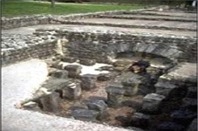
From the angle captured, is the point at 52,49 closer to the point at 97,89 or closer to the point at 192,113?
the point at 97,89

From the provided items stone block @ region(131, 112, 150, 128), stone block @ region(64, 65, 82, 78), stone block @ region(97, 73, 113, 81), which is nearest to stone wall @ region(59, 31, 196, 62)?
stone block @ region(97, 73, 113, 81)

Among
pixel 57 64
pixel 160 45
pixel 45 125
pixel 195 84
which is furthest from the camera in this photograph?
pixel 160 45

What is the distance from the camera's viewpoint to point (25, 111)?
6973mm

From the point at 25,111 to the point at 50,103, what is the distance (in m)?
1.39

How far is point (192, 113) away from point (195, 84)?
2.38m

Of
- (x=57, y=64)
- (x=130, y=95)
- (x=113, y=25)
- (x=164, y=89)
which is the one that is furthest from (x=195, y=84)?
(x=113, y=25)

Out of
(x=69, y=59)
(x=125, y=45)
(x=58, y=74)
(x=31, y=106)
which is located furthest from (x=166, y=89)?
(x=69, y=59)

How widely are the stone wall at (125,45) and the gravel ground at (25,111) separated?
293 centimetres

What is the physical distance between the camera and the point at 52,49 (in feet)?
42.5

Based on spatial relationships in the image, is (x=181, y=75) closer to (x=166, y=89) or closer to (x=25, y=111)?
(x=166, y=89)

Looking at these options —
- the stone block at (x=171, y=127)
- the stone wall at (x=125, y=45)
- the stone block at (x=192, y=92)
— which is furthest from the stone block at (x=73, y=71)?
the stone block at (x=171, y=127)

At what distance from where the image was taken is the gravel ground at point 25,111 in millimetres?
6234

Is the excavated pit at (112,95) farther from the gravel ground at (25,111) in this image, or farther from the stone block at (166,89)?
the gravel ground at (25,111)

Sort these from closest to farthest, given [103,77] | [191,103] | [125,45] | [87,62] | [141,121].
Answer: [141,121], [191,103], [103,77], [87,62], [125,45]
